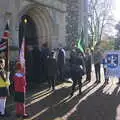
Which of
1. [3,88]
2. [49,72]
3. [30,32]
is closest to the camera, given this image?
[3,88]

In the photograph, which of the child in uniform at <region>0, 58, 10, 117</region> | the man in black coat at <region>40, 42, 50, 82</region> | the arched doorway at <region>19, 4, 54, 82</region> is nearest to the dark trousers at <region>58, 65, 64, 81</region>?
the man in black coat at <region>40, 42, 50, 82</region>

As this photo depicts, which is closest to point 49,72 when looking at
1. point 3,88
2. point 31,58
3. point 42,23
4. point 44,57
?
point 44,57

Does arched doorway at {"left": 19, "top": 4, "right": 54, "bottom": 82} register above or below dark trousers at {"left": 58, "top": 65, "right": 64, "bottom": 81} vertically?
above

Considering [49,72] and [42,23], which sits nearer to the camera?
[49,72]

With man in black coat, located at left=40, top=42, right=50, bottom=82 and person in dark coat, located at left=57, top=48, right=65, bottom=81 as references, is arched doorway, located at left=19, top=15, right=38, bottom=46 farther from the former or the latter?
man in black coat, located at left=40, top=42, right=50, bottom=82

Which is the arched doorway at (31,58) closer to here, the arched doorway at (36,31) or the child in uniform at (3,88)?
the arched doorway at (36,31)

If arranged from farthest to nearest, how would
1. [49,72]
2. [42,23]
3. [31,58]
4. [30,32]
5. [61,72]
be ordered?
[42,23] → [30,32] → [61,72] → [31,58] → [49,72]

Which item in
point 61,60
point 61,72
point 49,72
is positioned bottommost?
point 61,72

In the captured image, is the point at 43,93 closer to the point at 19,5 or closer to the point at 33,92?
the point at 33,92

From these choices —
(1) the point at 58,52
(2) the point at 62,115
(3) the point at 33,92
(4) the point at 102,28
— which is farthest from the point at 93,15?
(2) the point at 62,115

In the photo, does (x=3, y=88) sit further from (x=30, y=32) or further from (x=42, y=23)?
(x=42, y=23)

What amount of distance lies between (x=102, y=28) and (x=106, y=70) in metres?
36.2

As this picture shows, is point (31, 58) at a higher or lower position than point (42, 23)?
lower

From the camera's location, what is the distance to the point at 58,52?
721 inches
